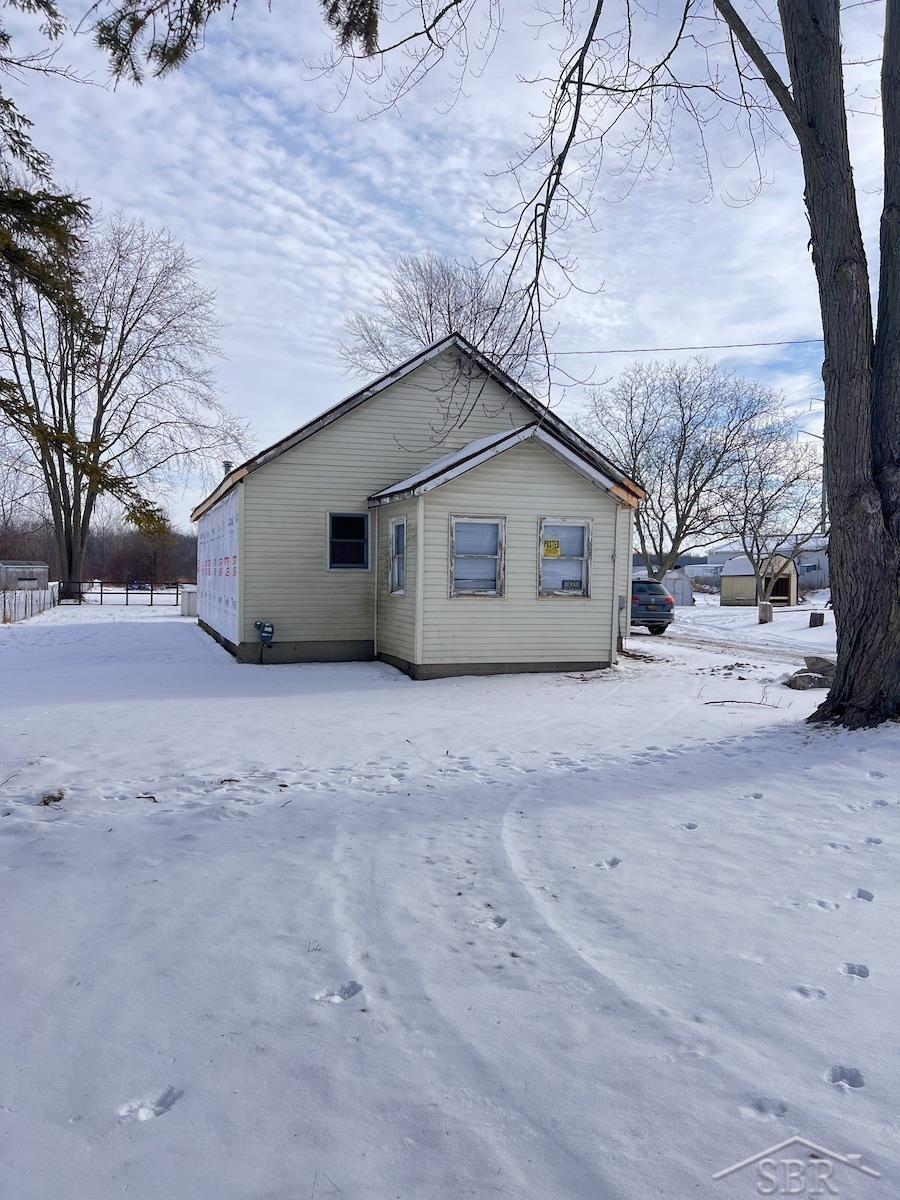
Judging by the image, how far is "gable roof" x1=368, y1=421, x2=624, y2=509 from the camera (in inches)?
481

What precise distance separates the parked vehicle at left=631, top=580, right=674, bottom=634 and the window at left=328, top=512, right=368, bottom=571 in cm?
995

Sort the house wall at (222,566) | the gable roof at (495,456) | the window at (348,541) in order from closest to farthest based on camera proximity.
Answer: the gable roof at (495,456) → the house wall at (222,566) → the window at (348,541)

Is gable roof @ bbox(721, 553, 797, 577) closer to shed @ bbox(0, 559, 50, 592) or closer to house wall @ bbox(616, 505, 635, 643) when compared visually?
house wall @ bbox(616, 505, 635, 643)

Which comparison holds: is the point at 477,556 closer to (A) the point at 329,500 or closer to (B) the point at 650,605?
(A) the point at 329,500

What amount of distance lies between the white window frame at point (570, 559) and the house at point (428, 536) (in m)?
0.03

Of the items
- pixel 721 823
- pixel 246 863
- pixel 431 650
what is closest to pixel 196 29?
pixel 246 863

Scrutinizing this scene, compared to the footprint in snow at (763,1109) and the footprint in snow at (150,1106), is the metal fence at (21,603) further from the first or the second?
the footprint in snow at (763,1109)

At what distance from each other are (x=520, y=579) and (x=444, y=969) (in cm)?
1015

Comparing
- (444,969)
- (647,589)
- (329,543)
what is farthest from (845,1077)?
(647,589)

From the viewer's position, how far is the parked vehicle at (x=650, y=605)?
2206cm

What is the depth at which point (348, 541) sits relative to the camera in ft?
48.5

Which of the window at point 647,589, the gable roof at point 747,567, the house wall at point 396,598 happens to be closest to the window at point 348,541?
the house wall at point 396,598

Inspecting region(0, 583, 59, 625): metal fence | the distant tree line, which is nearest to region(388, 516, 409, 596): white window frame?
region(0, 583, 59, 625): metal fence

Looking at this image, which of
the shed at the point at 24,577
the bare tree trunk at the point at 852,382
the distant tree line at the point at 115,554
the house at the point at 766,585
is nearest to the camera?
the bare tree trunk at the point at 852,382
